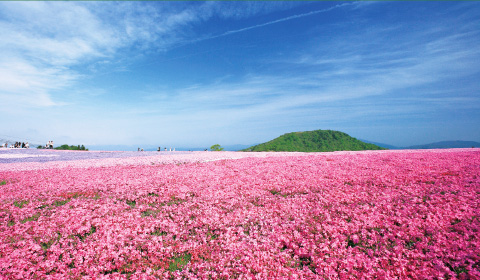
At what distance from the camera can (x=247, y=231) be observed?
8.24 m

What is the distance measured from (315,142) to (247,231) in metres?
153

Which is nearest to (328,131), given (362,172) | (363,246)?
(362,172)

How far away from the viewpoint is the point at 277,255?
6609mm

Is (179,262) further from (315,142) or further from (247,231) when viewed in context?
(315,142)

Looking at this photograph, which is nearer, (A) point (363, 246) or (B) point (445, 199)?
(A) point (363, 246)

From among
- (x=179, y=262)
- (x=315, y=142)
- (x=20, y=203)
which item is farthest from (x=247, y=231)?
(x=315, y=142)

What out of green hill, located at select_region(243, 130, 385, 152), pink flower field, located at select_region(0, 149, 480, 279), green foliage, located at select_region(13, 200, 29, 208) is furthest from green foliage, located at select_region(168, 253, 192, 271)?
green hill, located at select_region(243, 130, 385, 152)

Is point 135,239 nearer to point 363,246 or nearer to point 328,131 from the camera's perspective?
point 363,246

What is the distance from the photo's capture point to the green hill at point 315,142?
136125 millimetres

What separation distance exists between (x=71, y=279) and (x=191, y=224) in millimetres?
3923

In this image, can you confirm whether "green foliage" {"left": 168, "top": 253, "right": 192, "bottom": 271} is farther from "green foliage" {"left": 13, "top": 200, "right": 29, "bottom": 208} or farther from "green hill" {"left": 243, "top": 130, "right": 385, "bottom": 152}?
"green hill" {"left": 243, "top": 130, "right": 385, "bottom": 152}

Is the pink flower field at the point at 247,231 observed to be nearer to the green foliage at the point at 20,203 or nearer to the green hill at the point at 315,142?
the green foliage at the point at 20,203

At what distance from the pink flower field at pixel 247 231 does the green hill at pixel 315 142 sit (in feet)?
388

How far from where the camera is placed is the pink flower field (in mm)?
6008
